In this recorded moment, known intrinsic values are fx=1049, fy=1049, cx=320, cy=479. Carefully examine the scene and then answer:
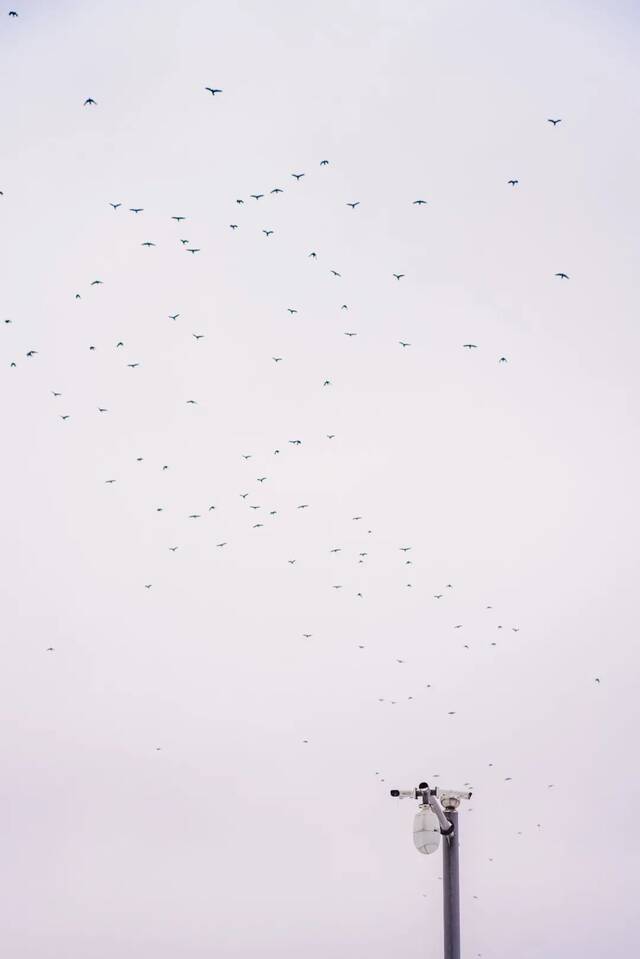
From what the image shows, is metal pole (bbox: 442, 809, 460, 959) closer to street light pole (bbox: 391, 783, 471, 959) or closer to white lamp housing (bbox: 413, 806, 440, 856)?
street light pole (bbox: 391, 783, 471, 959)

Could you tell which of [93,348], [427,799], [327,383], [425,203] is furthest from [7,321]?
[427,799]

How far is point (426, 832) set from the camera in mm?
13109

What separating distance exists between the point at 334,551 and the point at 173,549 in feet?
16.2

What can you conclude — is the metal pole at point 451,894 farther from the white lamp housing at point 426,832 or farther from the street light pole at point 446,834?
the white lamp housing at point 426,832

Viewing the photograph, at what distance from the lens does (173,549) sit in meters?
31.6

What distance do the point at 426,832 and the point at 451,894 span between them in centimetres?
116

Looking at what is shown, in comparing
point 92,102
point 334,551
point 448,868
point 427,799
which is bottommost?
point 448,868

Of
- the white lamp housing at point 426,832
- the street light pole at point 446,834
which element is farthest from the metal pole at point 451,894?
the white lamp housing at point 426,832

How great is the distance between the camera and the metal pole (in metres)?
13.6

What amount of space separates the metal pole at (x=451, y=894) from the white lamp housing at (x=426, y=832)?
1.72ft

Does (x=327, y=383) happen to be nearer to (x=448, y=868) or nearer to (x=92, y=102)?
(x=92, y=102)

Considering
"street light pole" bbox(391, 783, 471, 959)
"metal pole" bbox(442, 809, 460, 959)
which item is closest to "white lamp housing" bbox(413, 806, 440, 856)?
"street light pole" bbox(391, 783, 471, 959)

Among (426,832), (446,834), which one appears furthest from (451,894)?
(426,832)

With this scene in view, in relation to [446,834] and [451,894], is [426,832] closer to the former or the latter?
[446,834]
